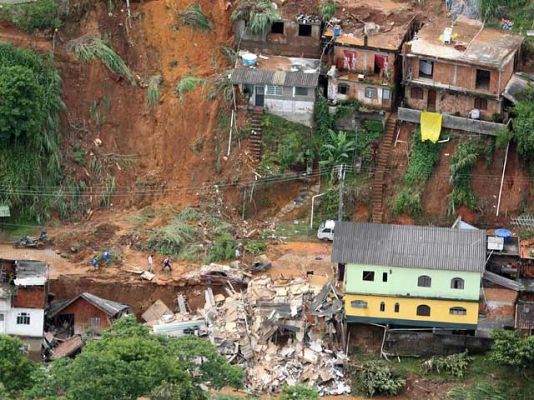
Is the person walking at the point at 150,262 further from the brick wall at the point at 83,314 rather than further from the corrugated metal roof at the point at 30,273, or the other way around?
the corrugated metal roof at the point at 30,273

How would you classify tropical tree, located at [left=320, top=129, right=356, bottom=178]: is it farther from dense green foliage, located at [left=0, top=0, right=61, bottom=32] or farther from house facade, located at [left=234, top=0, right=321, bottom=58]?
dense green foliage, located at [left=0, top=0, right=61, bottom=32]

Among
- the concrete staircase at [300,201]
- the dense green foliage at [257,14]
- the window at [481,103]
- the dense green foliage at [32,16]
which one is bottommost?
the concrete staircase at [300,201]

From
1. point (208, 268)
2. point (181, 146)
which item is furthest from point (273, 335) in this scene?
point (181, 146)

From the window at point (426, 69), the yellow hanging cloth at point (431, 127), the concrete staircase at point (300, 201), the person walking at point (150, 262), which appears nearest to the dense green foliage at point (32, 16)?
the person walking at point (150, 262)

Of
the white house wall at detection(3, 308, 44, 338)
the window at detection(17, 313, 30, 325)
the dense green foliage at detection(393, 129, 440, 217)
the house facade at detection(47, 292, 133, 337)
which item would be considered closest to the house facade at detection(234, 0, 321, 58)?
the dense green foliage at detection(393, 129, 440, 217)

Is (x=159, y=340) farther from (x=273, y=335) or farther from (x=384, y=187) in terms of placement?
(x=384, y=187)

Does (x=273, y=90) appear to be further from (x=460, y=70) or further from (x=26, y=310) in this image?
(x=26, y=310)
